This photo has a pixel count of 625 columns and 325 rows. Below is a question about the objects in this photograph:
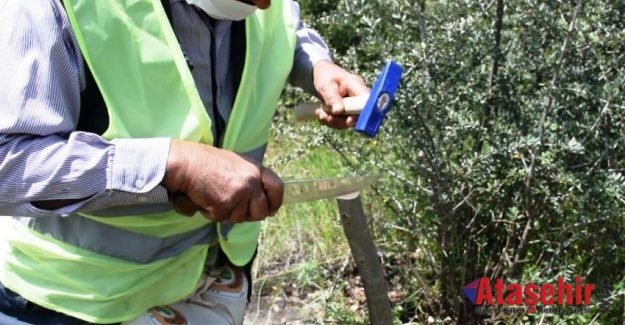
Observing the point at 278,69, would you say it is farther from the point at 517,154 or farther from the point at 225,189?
the point at 517,154

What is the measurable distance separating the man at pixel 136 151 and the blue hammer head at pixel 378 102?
0.15 m

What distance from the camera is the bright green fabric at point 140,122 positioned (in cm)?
180

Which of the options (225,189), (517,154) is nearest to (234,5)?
(225,189)

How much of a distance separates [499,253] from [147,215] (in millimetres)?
1851

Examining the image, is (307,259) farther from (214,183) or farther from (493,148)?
(214,183)

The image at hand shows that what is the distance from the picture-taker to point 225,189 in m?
1.71

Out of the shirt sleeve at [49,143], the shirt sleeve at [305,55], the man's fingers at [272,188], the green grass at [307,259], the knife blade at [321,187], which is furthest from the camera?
the green grass at [307,259]

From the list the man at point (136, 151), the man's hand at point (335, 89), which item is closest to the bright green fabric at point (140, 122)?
the man at point (136, 151)

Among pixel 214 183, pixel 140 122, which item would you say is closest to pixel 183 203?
pixel 214 183

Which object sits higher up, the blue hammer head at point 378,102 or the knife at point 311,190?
the blue hammer head at point 378,102

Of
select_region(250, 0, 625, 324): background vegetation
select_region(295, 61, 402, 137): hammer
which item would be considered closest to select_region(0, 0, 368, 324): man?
select_region(295, 61, 402, 137): hammer

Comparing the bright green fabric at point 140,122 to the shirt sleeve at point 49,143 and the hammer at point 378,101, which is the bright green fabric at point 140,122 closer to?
the shirt sleeve at point 49,143

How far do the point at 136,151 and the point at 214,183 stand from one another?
0.16 metres

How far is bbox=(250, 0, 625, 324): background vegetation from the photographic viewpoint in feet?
10.2
